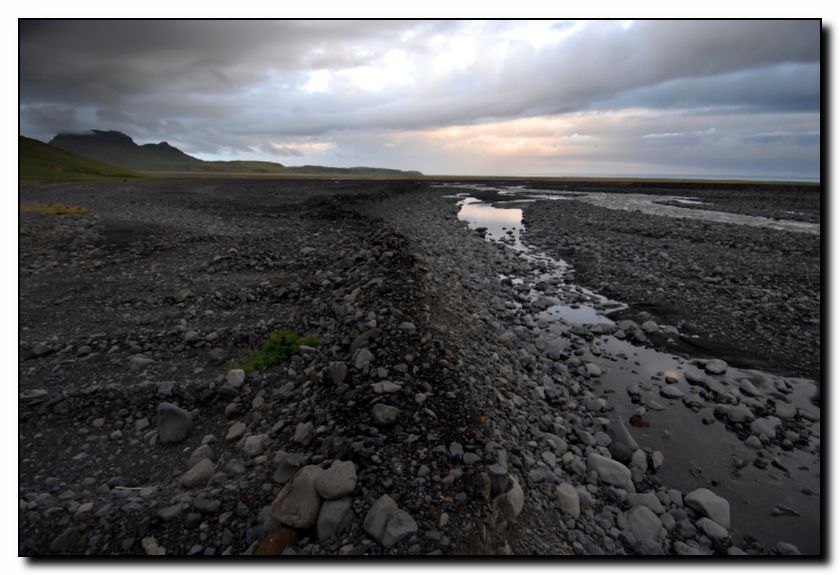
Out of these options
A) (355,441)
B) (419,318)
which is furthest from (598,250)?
(355,441)

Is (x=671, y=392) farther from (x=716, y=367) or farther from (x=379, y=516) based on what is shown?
(x=379, y=516)

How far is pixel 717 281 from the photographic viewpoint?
1404 centimetres

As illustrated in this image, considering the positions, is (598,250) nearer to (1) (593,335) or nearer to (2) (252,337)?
(1) (593,335)

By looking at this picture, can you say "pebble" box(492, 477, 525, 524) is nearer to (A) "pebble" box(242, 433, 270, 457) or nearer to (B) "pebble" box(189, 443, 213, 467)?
(A) "pebble" box(242, 433, 270, 457)

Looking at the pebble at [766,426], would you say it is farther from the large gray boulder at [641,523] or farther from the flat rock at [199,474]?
the flat rock at [199,474]

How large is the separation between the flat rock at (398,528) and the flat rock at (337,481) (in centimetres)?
52

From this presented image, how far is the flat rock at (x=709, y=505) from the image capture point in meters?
4.73

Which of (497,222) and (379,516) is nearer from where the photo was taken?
(379,516)

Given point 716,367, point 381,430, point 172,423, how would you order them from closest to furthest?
point 381,430
point 172,423
point 716,367

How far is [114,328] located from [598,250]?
1855cm

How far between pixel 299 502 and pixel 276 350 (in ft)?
11.9

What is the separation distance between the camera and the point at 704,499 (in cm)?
489

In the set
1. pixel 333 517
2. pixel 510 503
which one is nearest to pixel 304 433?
pixel 333 517

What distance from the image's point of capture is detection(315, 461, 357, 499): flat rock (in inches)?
148
